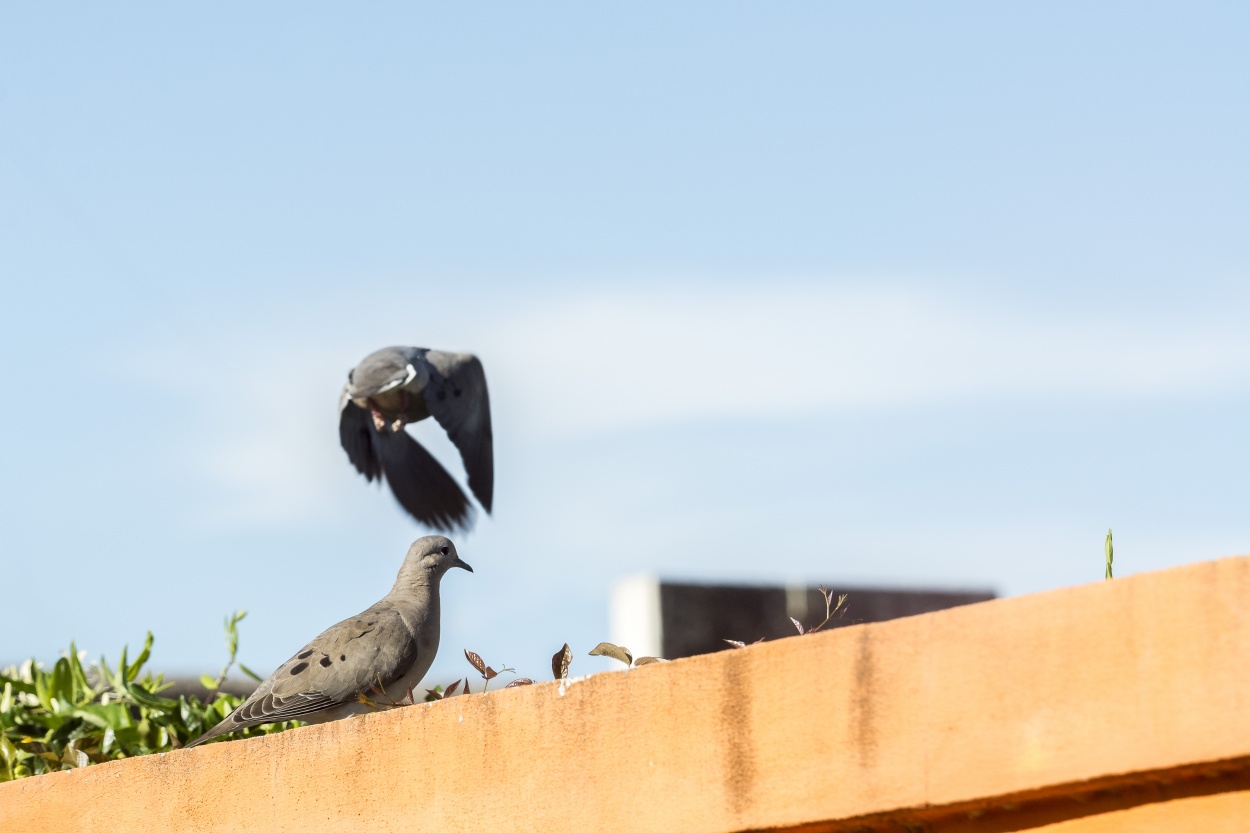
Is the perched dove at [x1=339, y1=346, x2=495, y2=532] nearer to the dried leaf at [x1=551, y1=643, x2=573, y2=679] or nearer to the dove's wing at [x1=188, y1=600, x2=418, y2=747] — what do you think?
the dove's wing at [x1=188, y1=600, x2=418, y2=747]

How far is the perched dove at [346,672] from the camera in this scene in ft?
13.2

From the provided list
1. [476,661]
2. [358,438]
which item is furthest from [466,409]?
[476,661]

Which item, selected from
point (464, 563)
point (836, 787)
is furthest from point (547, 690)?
point (464, 563)

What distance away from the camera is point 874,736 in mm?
2408

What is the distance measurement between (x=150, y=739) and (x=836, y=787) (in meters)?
2.64

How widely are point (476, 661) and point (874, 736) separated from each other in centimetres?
131

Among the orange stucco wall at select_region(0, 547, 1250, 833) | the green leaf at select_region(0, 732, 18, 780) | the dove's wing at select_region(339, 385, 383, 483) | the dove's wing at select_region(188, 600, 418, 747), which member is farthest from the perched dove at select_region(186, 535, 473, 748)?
the dove's wing at select_region(339, 385, 383, 483)

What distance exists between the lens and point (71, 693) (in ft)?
15.5

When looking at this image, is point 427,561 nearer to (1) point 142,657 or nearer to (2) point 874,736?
(1) point 142,657

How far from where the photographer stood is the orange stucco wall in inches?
A: 84.0

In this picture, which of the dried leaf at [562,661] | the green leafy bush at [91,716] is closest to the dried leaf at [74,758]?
the green leafy bush at [91,716]

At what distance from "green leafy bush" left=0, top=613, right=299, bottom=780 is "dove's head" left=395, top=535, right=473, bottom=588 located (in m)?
0.57

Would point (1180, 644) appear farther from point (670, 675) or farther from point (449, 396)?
point (449, 396)

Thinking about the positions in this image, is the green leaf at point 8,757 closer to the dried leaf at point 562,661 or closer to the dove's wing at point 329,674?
the dove's wing at point 329,674
